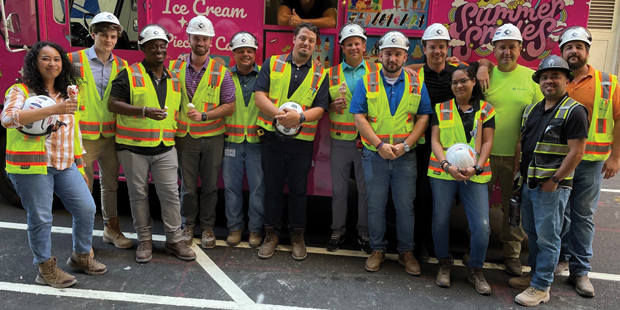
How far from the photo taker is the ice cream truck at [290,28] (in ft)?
14.8

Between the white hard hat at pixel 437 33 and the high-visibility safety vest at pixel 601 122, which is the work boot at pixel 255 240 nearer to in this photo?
the white hard hat at pixel 437 33

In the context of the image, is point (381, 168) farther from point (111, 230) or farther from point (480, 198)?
point (111, 230)

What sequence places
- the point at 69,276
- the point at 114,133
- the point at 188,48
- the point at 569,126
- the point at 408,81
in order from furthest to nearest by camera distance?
the point at 188,48 → the point at 114,133 → the point at 408,81 → the point at 69,276 → the point at 569,126

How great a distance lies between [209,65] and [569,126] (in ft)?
10.5

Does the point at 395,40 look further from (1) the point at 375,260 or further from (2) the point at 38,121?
(2) the point at 38,121

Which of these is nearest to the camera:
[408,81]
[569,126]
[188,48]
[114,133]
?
[569,126]

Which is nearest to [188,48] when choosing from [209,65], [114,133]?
[209,65]

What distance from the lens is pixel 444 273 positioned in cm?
414

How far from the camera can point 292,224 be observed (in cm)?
469

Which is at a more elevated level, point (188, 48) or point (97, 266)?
point (188, 48)

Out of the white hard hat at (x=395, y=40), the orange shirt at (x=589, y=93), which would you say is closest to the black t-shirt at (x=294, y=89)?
the white hard hat at (x=395, y=40)

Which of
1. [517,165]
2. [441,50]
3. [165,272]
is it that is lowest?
[165,272]

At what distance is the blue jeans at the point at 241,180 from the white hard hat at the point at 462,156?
1897 millimetres

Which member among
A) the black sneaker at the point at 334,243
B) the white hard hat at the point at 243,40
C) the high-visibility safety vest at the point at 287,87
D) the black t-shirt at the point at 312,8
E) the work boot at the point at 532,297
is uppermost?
the black t-shirt at the point at 312,8
